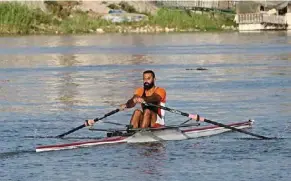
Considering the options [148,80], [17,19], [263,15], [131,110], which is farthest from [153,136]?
[263,15]

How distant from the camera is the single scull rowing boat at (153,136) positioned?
21727 mm

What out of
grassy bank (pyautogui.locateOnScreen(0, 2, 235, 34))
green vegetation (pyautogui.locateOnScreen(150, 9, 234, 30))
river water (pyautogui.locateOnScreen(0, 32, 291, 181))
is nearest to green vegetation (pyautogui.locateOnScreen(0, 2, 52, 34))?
grassy bank (pyautogui.locateOnScreen(0, 2, 235, 34))

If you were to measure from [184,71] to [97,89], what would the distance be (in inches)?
386

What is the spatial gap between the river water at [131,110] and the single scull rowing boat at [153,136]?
0.15m

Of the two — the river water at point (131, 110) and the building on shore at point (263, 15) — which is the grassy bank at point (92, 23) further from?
the river water at point (131, 110)

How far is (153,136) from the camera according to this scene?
898 inches

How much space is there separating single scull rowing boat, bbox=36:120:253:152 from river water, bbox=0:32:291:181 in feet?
0.49

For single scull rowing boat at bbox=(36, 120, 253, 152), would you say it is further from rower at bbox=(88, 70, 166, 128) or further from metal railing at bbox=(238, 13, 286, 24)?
metal railing at bbox=(238, 13, 286, 24)

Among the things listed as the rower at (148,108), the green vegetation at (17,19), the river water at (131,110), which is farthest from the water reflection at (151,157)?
the green vegetation at (17,19)

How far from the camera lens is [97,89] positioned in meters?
36.8

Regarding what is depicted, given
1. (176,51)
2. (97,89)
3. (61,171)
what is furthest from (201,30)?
(61,171)

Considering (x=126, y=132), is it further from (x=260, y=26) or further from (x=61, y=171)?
(x=260, y=26)

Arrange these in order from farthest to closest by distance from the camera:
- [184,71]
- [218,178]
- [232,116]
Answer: [184,71], [232,116], [218,178]

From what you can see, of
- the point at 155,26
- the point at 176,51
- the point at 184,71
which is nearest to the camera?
the point at 184,71
